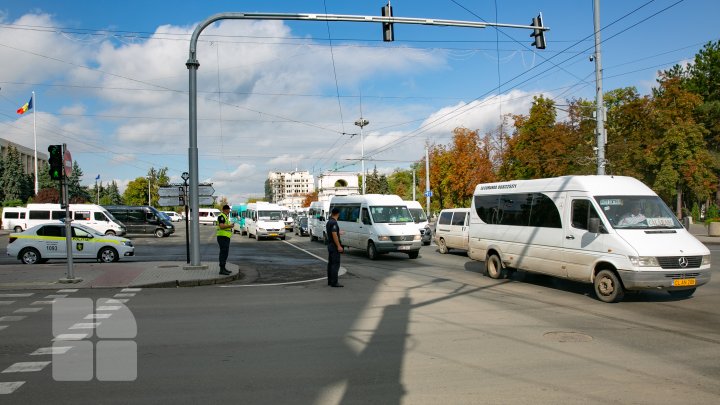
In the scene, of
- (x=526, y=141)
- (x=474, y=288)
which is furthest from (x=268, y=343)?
(x=526, y=141)

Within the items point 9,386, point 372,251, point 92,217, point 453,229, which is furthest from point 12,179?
A: point 9,386

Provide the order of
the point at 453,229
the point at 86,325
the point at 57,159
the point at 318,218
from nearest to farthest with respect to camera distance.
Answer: the point at 86,325 < the point at 57,159 < the point at 453,229 < the point at 318,218

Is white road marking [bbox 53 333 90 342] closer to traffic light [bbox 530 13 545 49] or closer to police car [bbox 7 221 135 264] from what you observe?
traffic light [bbox 530 13 545 49]

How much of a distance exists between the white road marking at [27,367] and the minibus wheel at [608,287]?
9.42 meters

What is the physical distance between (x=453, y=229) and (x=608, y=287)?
11.7 metres

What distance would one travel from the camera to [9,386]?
17.6 feet

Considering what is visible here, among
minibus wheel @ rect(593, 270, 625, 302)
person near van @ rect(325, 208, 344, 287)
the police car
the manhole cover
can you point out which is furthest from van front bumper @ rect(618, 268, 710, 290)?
the police car

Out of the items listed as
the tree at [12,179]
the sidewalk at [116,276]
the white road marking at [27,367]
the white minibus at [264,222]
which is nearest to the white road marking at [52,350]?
the white road marking at [27,367]

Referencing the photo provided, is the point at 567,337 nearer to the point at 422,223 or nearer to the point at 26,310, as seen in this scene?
the point at 26,310

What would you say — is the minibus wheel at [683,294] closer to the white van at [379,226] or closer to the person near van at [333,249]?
the person near van at [333,249]

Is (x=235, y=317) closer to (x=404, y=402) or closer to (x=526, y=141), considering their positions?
(x=404, y=402)

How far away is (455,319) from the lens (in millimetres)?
8781

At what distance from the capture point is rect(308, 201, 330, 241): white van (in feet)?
105

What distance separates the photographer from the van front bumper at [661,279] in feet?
32.0
